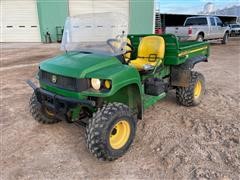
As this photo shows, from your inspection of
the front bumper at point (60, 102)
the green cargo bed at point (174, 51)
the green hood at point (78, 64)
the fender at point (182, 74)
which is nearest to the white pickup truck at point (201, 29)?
the green cargo bed at point (174, 51)

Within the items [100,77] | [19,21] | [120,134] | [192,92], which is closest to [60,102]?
[100,77]

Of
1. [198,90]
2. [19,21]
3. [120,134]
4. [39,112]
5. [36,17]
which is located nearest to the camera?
[120,134]

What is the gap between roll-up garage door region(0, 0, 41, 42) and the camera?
17.1 metres

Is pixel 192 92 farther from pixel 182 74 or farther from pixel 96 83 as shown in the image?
pixel 96 83

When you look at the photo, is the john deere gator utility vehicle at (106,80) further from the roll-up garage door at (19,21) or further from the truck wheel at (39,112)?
the roll-up garage door at (19,21)

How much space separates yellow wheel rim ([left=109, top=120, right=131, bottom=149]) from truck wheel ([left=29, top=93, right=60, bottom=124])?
1158mm

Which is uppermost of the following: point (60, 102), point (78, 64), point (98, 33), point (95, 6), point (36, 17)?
point (95, 6)

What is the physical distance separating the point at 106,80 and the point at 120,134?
2.65 feet

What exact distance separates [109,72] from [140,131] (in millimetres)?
1296

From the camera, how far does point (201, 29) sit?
13727 mm

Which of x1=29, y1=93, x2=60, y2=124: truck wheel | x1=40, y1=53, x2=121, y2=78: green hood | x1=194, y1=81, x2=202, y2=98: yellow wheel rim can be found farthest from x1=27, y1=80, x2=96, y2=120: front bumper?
x1=194, y1=81, x2=202, y2=98: yellow wheel rim

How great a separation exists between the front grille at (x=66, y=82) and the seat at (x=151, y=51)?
1454 mm

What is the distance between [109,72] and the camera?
3031 mm

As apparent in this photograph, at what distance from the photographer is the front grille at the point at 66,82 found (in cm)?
299
